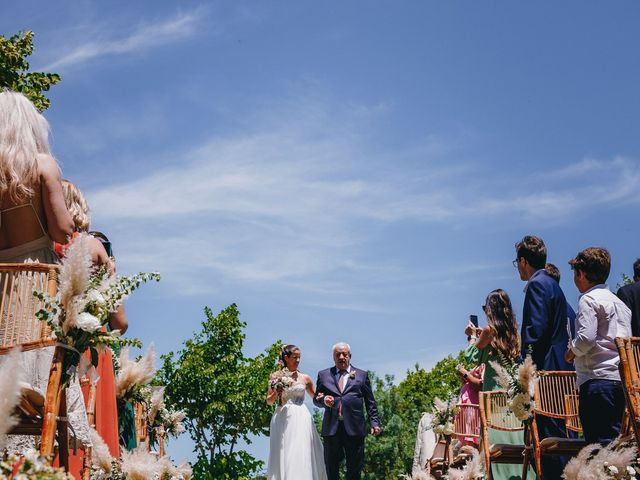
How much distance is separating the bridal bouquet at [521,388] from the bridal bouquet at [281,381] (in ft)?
19.7

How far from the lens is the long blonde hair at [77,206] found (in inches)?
231

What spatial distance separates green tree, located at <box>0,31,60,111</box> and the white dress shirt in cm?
1043

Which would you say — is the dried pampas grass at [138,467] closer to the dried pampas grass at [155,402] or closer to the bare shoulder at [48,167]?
the bare shoulder at [48,167]

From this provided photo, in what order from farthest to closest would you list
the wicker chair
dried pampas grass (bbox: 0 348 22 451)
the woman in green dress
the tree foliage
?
1. the tree foliage
2. the wicker chair
3. the woman in green dress
4. dried pampas grass (bbox: 0 348 22 451)

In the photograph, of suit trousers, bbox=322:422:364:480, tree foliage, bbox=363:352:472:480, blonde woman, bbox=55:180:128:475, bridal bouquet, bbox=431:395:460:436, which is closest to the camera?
blonde woman, bbox=55:180:128:475

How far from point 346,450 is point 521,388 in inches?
222

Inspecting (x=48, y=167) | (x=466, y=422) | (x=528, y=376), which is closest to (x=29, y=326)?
(x=48, y=167)

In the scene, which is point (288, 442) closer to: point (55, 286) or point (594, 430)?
point (594, 430)

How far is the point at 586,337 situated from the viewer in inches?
222

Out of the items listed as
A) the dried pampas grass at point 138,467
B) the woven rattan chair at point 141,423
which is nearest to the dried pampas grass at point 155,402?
the woven rattan chair at point 141,423

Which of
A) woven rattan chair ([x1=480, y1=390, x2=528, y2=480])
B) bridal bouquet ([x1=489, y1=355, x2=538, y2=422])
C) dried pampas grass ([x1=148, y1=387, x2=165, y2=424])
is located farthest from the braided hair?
dried pampas grass ([x1=148, y1=387, x2=165, y2=424])

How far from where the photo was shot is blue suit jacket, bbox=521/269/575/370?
22.5 ft

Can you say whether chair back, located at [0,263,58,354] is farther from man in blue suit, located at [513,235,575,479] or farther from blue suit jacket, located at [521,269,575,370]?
blue suit jacket, located at [521,269,575,370]

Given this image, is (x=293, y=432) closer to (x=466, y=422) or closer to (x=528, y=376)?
(x=466, y=422)
